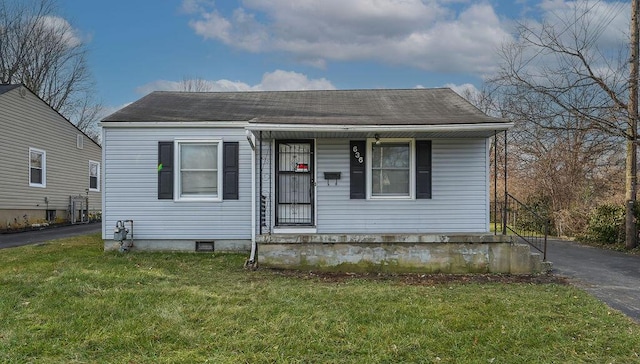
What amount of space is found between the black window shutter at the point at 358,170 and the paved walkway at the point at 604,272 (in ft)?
12.7

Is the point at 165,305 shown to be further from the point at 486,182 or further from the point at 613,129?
the point at 613,129

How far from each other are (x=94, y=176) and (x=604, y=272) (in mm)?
19880

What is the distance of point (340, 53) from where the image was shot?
1766 cm

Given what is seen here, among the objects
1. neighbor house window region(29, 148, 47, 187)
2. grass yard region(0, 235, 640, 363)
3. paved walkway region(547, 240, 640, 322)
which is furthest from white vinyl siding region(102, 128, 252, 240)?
neighbor house window region(29, 148, 47, 187)

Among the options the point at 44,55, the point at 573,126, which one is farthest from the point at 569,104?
the point at 44,55

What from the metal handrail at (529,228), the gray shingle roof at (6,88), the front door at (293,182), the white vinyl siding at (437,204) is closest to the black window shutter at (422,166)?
the white vinyl siding at (437,204)

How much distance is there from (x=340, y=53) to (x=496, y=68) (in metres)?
7.07

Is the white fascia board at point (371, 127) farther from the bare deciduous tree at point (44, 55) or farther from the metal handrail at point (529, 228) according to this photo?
the bare deciduous tree at point (44, 55)

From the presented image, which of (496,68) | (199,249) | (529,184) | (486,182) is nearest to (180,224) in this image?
(199,249)

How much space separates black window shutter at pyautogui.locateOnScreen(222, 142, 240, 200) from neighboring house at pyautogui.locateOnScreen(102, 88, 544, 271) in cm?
2

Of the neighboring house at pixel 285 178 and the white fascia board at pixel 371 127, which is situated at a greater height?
the white fascia board at pixel 371 127

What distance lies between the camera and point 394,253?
7.21m

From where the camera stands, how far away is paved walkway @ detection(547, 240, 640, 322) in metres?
5.62

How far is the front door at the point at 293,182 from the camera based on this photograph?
8.46m
